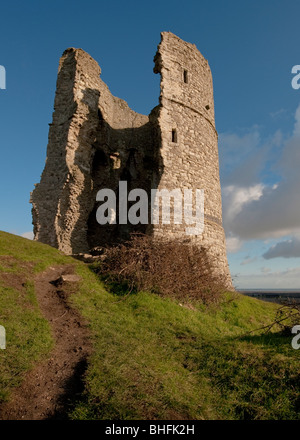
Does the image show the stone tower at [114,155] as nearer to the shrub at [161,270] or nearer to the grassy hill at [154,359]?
the shrub at [161,270]

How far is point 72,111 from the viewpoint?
12.5 m

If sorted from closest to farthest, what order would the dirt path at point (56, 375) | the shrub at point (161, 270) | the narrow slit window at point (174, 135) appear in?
the dirt path at point (56, 375) < the shrub at point (161, 270) < the narrow slit window at point (174, 135)

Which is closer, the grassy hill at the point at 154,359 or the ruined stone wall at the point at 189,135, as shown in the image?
the grassy hill at the point at 154,359

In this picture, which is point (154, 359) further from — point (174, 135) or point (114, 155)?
point (114, 155)

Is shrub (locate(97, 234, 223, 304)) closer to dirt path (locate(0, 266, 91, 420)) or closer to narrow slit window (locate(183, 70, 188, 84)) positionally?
dirt path (locate(0, 266, 91, 420))

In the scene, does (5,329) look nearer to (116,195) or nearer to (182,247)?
(182,247)

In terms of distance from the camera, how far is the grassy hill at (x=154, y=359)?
3.30 meters

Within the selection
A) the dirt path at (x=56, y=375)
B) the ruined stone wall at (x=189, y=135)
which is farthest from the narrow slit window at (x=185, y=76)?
the dirt path at (x=56, y=375)

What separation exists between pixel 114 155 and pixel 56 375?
12199 mm

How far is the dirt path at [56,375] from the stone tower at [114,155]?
17.2 ft

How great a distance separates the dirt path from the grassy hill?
13 cm

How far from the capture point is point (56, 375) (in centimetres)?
396

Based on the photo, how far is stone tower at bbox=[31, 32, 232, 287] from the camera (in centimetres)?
1138

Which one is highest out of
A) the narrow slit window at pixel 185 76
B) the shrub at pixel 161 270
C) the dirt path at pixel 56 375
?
the narrow slit window at pixel 185 76
